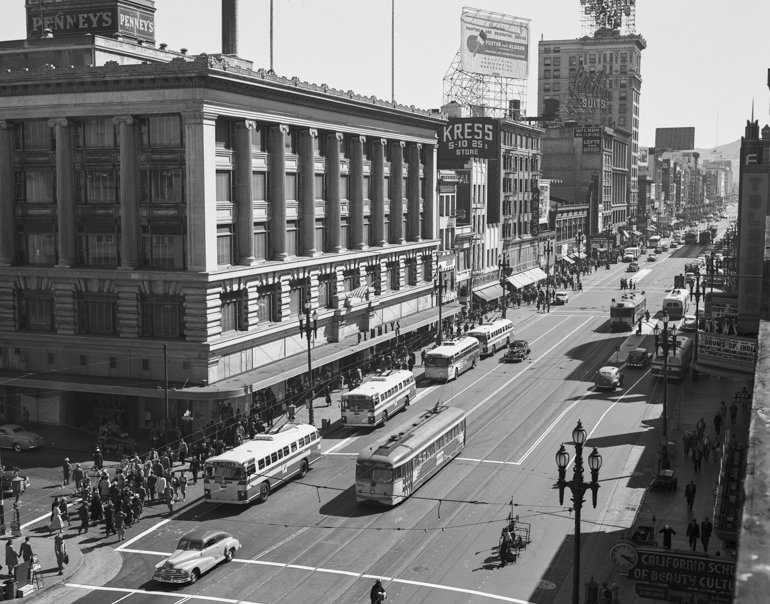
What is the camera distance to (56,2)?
66688 millimetres

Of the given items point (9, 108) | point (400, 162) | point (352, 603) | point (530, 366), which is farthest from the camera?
point (400, 162)

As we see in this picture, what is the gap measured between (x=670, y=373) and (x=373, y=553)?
1551 inches

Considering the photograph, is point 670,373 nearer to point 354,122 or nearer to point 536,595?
point 354,122

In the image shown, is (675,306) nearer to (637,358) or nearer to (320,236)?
(637,358)

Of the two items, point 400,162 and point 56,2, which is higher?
point 56,2

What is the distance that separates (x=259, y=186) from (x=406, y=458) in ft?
82.9

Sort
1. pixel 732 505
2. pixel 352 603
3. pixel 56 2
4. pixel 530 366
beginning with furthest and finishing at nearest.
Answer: pixel 530 366 → pixel 56 2 → pixel 732 505 → pixel 352 603

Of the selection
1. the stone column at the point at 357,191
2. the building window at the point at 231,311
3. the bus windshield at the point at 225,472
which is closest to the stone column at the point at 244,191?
the building window at the point at 231,311

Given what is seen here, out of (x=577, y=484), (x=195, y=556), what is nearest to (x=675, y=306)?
(x=195, y=556)

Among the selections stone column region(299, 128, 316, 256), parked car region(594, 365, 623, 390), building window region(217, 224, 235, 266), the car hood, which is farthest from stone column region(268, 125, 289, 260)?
the car hood

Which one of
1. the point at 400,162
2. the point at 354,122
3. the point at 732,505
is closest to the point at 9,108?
the point at 354,122

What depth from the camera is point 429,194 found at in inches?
3600

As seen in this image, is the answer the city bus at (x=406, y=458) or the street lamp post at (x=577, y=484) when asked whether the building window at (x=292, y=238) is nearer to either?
the city bus at (x=406, y=458)

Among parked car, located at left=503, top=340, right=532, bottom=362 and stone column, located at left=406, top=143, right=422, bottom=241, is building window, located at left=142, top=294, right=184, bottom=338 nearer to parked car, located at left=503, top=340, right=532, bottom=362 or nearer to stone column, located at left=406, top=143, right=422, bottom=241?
parked car, located at left=503, top=340, right=532, bottom=362
